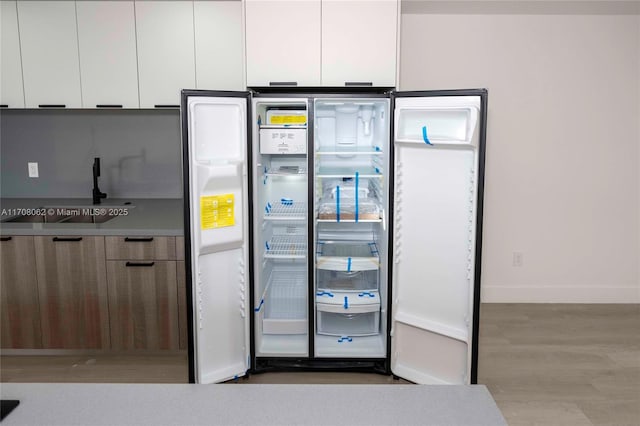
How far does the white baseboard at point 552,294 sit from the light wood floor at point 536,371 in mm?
382

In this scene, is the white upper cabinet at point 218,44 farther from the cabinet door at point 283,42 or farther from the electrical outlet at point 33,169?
the electrical outlet at point 33,169

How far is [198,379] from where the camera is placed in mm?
2955

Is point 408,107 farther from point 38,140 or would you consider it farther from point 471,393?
point 38,140

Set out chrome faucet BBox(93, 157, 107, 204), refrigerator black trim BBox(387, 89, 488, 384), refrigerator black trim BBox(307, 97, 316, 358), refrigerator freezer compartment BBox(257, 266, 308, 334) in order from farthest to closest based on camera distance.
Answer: chrome faucet BBox(93, 157, 107, 204) < refrigerator freezer compartment BBox(257, 266, 308, 334) < refrigerator black trim BBox(307, 97, 316, 358) < refrigerator black trim BBox(387, 89, 488, 384)

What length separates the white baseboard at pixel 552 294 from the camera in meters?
4.38

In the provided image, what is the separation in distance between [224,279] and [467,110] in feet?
5.28

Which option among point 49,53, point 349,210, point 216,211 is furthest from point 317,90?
point 49,53

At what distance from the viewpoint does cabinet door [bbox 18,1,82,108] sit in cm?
347

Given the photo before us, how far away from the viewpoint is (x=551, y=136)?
13.8ft

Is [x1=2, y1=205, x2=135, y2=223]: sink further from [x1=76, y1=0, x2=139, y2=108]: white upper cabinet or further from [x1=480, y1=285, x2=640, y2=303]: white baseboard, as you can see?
[x1=480, y1=285, x2=640, y2=303]: white baseboard

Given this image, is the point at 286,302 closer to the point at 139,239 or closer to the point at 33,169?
the point at 139,239

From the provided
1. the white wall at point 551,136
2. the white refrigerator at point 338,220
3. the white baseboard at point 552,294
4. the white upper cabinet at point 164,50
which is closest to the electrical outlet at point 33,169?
the white upper cabinet at point 164,50

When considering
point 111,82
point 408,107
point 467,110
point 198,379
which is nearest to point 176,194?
point 111,82

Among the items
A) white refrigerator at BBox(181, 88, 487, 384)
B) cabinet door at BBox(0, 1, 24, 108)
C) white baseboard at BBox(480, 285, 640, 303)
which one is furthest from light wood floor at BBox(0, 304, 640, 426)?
cabinet door at BBox(0, 1, 24, 108)
